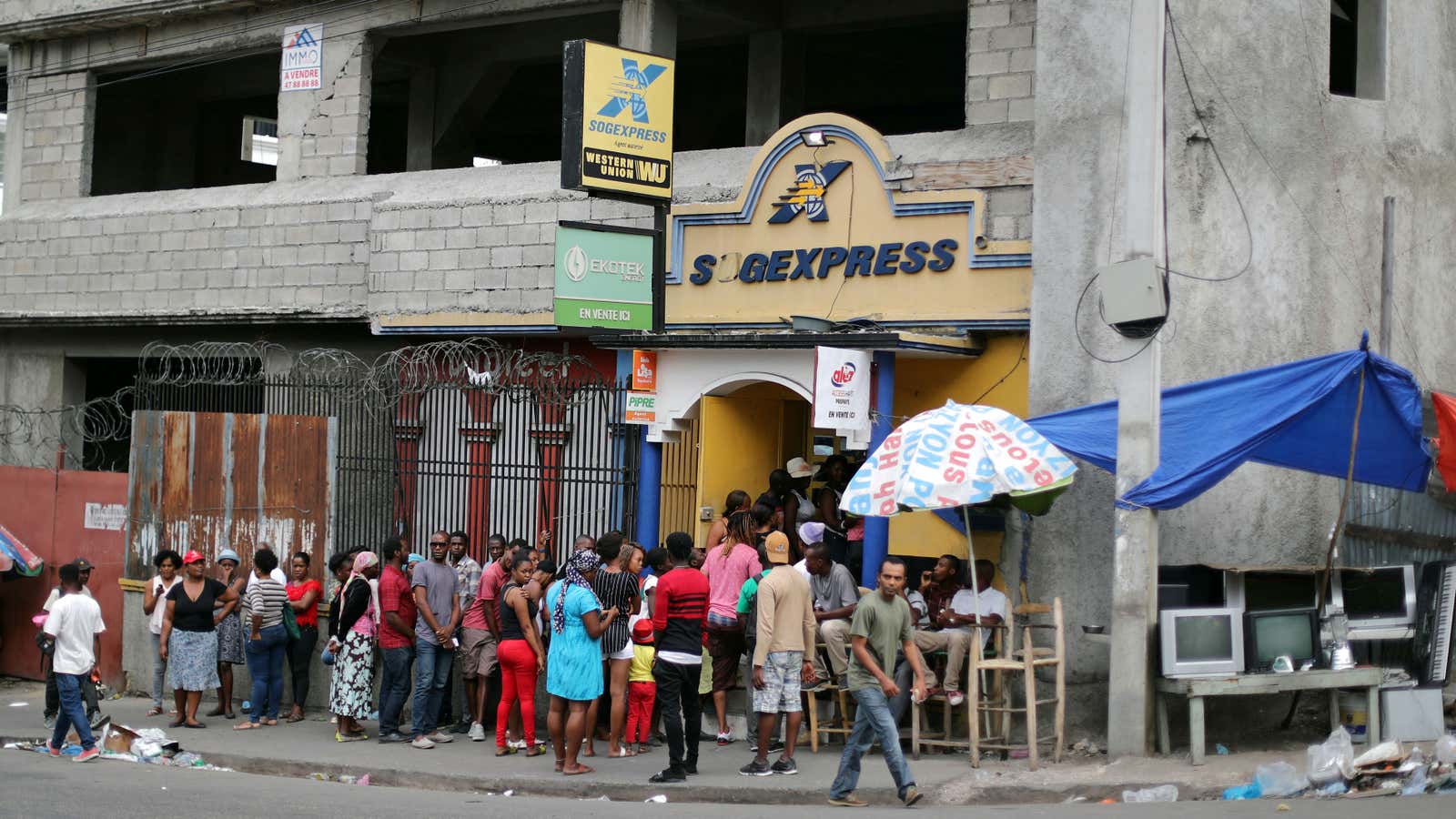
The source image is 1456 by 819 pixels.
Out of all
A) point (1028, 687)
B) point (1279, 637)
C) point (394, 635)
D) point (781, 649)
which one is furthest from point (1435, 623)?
point (394, 635)

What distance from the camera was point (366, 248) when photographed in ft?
60.1

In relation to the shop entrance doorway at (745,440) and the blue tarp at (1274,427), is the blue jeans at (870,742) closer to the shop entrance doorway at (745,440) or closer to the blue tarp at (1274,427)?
the blue tarp at (1274,427)

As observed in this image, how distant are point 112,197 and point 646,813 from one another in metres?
14.1

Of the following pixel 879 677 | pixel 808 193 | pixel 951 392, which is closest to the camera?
pixel 879 677

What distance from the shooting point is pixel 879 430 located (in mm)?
13383

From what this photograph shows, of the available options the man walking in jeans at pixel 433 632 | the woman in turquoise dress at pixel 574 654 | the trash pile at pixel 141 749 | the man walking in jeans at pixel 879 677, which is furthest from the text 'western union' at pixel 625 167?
the trash pile at pixel 141 749

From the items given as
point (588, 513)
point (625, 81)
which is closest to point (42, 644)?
point (588, 513)

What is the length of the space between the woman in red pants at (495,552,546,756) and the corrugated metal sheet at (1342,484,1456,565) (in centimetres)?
640

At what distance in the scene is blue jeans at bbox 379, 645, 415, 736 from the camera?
Result: 1351cm

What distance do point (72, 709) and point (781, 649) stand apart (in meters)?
5.80

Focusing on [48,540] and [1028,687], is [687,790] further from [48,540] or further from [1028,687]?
[48,540]

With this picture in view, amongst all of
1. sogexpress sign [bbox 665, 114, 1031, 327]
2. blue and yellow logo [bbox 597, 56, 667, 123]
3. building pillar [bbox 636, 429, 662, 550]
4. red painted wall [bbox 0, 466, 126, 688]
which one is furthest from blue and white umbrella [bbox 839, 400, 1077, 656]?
red painted wall [bbox 0, 466, 126, 688]

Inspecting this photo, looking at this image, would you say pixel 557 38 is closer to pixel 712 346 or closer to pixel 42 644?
pixel 712 346

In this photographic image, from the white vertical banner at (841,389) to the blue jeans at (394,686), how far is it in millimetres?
3981
